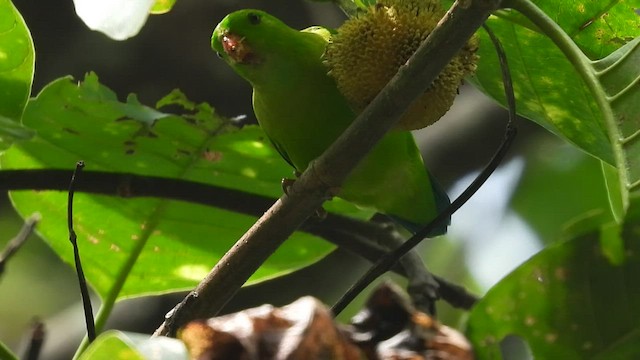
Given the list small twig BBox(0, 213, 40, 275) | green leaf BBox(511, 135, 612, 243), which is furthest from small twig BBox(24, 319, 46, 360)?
green leaf BBox(511, 135, 612, 243)

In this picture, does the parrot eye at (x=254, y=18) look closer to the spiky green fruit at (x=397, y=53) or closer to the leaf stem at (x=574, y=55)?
the spiky green fruit at (x=397, y=53)

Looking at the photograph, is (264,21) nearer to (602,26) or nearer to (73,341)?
(602,26)

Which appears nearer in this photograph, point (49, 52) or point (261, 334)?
point (261, 334)

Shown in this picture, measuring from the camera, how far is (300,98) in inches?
40.2

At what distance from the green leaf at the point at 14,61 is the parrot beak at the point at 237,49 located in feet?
0.72

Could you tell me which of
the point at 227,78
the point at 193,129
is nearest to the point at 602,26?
the point at 193,129

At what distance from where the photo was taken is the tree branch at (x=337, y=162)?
2.20 ft

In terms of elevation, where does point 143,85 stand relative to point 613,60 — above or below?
below

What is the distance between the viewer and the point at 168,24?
173cm

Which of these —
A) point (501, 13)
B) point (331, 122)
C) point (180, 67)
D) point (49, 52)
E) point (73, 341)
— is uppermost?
point (501, 13)

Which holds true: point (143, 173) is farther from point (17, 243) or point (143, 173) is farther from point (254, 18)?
point (254, 18)

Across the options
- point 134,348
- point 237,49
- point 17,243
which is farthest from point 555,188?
point 134,348

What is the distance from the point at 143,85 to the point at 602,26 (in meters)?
1.02

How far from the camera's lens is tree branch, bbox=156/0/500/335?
0.67m
